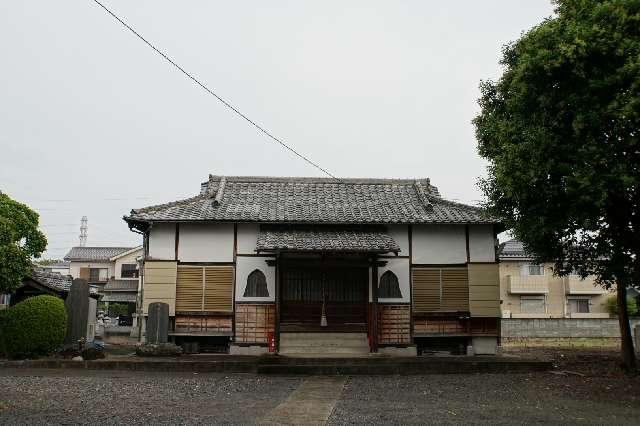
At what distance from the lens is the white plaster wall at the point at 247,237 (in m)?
18.9

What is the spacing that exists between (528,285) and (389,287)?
2242cm

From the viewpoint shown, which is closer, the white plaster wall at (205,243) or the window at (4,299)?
the white plaster wall at (205,243)

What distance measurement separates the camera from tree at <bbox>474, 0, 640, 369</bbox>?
1045 cm

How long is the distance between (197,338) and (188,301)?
1.24 metres

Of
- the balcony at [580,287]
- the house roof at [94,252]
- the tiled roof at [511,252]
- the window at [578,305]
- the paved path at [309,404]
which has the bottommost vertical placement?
the paved path at [309,404]

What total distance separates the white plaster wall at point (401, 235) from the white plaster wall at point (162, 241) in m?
7.31

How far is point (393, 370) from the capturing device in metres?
14.6

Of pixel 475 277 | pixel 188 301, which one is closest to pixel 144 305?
pixel 188 301

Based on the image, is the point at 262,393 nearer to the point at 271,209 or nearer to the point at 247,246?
the point at 247,246

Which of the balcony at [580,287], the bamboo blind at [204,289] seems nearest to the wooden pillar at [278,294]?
the bamboo blind at [204,289]

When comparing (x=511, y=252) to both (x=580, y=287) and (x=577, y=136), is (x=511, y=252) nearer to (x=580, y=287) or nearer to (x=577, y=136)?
(x=580, y=287)

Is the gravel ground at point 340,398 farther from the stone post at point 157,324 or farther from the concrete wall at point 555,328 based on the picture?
the concrete wall at point 555,328

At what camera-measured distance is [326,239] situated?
18094 mm

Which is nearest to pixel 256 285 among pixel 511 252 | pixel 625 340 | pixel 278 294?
pixel 278 294
